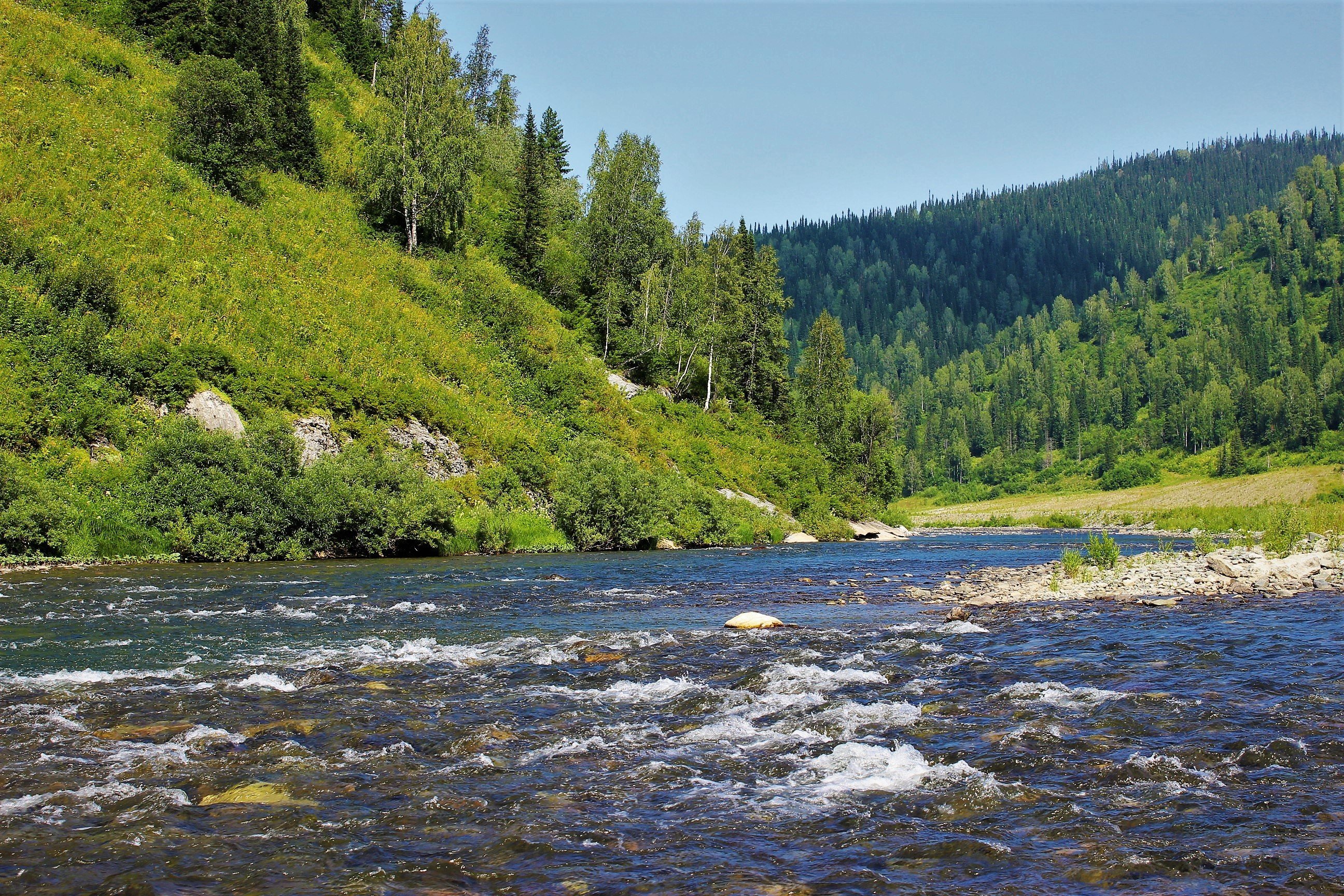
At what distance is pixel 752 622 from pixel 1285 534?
72.1 ft

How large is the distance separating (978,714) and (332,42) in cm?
8889

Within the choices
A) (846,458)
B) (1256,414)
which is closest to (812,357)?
(846,458)

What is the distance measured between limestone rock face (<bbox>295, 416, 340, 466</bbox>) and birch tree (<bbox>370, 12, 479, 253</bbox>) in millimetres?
24064

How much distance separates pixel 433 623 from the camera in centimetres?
1817

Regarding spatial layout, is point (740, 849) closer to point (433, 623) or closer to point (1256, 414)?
point (433, 623)

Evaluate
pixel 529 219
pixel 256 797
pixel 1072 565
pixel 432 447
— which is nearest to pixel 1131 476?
pixel 529 219

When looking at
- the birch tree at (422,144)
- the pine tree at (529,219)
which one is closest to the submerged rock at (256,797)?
the birch tree at (422,144)

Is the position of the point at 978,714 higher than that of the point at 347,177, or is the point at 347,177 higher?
the point at 347,177

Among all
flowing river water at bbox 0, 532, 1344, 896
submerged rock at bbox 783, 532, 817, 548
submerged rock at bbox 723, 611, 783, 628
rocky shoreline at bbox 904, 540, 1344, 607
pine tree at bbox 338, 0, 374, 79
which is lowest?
submerged rock at bbox 783, 532, 817, 548

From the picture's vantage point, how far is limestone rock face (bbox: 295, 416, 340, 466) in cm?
3388

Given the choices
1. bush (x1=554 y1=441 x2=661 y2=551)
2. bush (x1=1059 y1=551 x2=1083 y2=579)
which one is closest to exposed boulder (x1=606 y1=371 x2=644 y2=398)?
bush (x1=554 y1=441 x2=661 y2=551)

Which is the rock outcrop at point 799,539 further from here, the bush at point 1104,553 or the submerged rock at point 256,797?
the submerged rock at point 256,797

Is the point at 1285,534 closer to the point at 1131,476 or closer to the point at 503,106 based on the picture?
the point at 503,106

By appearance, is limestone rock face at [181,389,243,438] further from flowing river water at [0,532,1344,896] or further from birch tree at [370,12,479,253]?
birch tree at [370,12,479,253]
